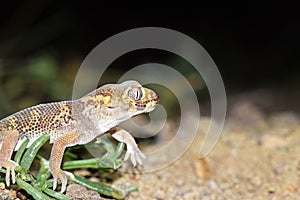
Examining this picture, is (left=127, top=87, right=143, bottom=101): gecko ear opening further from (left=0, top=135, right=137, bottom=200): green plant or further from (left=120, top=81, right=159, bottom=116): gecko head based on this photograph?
(left=0, top=135, right=137, bottom=200): green plant

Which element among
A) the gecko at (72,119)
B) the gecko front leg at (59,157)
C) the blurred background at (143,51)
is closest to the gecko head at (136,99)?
the gecko at (72,119)

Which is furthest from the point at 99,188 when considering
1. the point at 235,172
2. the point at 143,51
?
the point at 143,51

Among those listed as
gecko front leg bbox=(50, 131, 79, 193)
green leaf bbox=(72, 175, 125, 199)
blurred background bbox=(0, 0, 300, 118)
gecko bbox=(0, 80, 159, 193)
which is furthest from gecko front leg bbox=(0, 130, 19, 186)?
blurred background bbox=(0, 0, 300, 118)

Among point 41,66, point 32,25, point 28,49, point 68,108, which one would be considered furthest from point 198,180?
point 32,25

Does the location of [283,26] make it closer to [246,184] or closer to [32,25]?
[32,25]

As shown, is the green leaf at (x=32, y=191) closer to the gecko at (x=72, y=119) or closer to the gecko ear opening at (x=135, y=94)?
the gecko at (x=72, y=119)

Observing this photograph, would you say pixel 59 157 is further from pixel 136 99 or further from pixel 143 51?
pixel 143 51
